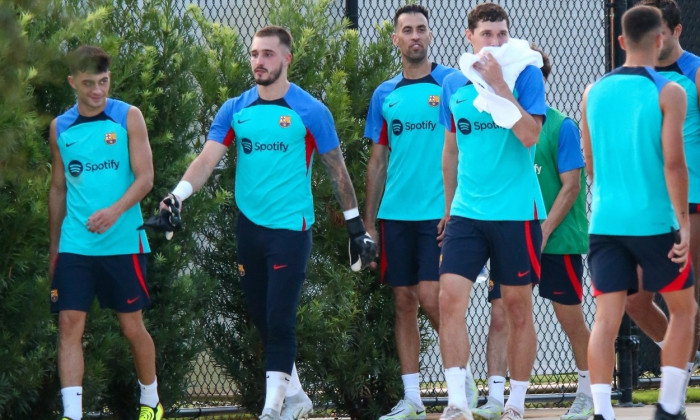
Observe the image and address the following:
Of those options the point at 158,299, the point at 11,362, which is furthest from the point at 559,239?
the point at 11,362

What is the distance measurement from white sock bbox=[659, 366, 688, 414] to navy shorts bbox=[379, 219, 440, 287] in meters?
1.85

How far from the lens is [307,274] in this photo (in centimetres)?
740

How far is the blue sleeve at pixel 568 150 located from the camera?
7195 mm

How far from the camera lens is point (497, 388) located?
6941mm

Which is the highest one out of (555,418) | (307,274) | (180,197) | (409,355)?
(180,197)

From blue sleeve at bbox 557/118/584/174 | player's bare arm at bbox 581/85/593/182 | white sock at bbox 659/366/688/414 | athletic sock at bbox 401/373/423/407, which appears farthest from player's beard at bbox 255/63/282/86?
white sock at bbox 659/366/688/414

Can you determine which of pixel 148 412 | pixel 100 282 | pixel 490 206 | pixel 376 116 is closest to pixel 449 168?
pixel 490 206

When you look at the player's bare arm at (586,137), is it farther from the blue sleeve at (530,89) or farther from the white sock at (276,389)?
the white sock at (276,389)

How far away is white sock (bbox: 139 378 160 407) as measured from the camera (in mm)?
6516

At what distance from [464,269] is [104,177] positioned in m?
2.01

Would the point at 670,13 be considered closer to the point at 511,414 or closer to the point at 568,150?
the point at 568,150

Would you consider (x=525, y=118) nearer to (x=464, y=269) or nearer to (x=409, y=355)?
(x=464, y=269)

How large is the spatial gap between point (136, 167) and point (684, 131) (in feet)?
9.91

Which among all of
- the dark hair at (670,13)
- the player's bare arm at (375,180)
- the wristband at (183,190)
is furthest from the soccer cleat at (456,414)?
the dark hair at (670,13)
